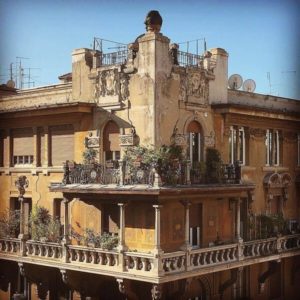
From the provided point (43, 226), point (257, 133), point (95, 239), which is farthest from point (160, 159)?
point (257, 133)

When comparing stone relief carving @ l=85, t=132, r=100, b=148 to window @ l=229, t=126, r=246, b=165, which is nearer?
stone relief carving @ l=85, t=132, r=100, b=148

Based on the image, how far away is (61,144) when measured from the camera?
81.6 feet

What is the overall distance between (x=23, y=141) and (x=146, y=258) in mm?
9160

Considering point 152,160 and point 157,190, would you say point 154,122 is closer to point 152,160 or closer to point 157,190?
point 152,160

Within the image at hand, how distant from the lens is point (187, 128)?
912 inches

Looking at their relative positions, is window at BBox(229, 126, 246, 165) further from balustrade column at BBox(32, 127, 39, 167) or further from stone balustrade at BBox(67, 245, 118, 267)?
balustrade column at BBox(32, 127, 39, 167)

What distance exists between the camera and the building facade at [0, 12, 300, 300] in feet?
69.4

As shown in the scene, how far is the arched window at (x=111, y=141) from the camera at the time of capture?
23016 mm

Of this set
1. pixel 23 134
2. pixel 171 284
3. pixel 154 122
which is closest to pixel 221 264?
pixel 171 284

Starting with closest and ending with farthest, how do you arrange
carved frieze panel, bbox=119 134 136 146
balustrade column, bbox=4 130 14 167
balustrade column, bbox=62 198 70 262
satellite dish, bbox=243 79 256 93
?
carved frieze panel, bbox=119 134 136 146, balustrade column, bbox=62 198 70 262, balustrade column, bbox=4 130 14 167, satellite dish, bbox=243 79 256 93

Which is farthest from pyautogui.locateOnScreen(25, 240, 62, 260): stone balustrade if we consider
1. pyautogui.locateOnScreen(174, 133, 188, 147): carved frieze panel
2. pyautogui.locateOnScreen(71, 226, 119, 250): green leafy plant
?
pyautogui.locateOnScreen(174, 133, 188, 147): carved frieze panel

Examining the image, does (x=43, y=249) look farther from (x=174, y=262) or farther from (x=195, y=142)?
(x=195, y=142)

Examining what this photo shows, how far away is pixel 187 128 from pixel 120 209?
427 cm

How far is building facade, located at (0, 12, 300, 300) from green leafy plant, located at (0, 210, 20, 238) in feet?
0.20
